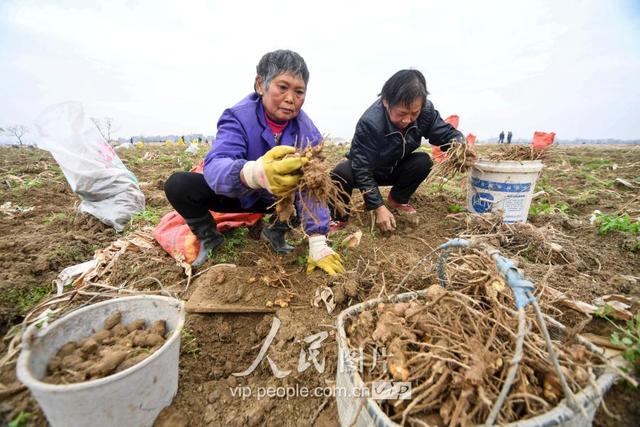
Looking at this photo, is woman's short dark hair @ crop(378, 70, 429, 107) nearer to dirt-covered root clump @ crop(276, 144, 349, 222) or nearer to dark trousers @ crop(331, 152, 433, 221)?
dark trousers @ crop(331, 152, 433, 221)

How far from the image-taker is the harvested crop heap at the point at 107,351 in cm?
114

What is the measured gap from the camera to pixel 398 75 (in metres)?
2.67

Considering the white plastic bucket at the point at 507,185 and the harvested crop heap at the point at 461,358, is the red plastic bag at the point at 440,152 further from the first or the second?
the harvested crop heap at the point at 461,358

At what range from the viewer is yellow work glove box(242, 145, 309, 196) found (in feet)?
5.27

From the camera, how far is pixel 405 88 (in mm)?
2521

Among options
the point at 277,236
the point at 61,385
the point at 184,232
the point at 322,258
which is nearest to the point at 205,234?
the point at 184,232

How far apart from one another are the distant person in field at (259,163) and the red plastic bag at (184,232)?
0.28 ft

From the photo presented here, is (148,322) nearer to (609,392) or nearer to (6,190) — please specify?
(609,392)

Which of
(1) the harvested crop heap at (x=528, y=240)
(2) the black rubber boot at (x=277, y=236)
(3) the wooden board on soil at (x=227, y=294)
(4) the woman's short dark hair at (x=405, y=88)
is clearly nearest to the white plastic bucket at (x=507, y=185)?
(1) the harvested crop heap at (x=528, y=240)

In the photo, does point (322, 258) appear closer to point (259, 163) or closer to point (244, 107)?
point (259, 163)

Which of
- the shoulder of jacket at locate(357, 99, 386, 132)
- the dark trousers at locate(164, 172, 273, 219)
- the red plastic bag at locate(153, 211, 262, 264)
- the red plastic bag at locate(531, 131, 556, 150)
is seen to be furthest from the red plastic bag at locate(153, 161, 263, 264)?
the red plastic bag at locate(531, 131, 556, 150)

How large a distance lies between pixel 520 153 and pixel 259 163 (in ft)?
9.01

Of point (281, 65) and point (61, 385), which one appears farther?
point (281, 65)

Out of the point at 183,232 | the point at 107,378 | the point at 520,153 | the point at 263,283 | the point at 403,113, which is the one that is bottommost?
the point at 263,283
